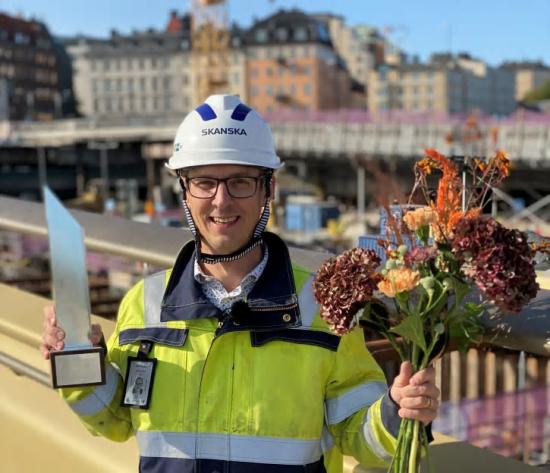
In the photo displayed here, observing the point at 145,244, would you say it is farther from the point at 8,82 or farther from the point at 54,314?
the point at 8,82

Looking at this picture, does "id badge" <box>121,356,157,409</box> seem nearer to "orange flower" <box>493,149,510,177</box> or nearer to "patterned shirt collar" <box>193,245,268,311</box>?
"patterned shirt collar" <box>193,245,268,311</box>

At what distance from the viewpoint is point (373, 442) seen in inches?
70.4

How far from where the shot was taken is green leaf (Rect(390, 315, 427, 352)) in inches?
59.6

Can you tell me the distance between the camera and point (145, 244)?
3.11 meters

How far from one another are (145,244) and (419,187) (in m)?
1.59

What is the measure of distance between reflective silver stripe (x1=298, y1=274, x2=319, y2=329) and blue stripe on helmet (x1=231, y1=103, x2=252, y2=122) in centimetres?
51

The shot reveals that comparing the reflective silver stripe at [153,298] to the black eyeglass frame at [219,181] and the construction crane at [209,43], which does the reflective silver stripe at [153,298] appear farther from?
the construction crane at [209,43]

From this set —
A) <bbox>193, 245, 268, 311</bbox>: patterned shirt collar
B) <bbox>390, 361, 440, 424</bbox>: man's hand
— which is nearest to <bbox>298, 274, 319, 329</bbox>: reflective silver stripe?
<bbox>193, 245, 268, 311</bbox>: patterned shirt collar

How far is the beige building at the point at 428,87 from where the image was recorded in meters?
105

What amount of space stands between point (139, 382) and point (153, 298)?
0.76 ft

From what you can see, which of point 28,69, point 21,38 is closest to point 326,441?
point 21,38

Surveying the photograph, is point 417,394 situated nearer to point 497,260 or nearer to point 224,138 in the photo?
point 497,260

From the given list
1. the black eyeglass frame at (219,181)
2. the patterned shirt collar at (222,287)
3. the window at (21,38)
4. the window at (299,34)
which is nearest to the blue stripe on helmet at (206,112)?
the black eyeglass frame at (219,181)

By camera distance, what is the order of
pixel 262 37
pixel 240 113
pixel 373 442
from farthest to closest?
pixel 262 37, pixel 240 113, pixel 373 442
